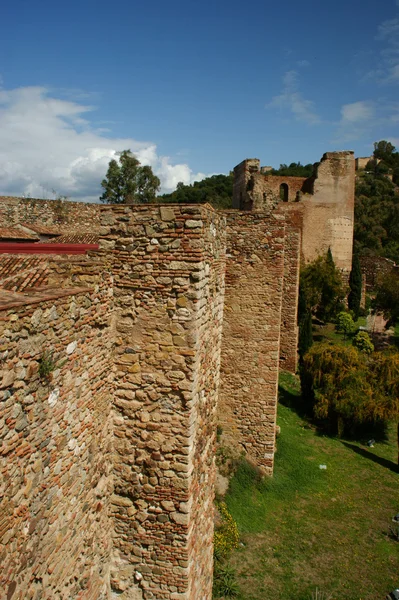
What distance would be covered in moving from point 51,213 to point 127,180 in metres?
16.0

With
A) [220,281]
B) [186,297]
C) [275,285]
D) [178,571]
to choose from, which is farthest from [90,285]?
[275,285]

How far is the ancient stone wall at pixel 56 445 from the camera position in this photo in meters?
2.82

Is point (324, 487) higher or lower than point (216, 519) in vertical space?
lower

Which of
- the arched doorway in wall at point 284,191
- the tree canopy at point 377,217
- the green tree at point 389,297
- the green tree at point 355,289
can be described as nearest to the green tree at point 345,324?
the green tree at point 389,297

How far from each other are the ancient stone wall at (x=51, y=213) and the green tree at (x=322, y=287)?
1399 centimetres

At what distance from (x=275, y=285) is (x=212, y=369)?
4190 millimetres

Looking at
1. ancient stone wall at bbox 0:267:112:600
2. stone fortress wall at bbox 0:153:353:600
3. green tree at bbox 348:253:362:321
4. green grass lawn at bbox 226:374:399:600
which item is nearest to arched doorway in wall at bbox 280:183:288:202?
green tree at bbox 348:253:362:321

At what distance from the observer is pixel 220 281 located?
5.30m

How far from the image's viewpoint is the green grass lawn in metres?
7.68

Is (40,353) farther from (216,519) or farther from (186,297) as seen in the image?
(216,519)

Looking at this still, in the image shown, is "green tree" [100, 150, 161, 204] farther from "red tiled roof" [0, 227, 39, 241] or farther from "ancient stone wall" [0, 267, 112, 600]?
"ancient stone wall" [0, 267, 112, 600]

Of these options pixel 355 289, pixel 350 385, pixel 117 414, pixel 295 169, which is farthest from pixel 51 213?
pixel 295 169

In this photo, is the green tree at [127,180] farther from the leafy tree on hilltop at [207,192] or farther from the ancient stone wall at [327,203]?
the leafy tree on hilltop at [207,192]

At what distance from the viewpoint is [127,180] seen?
105 feet
